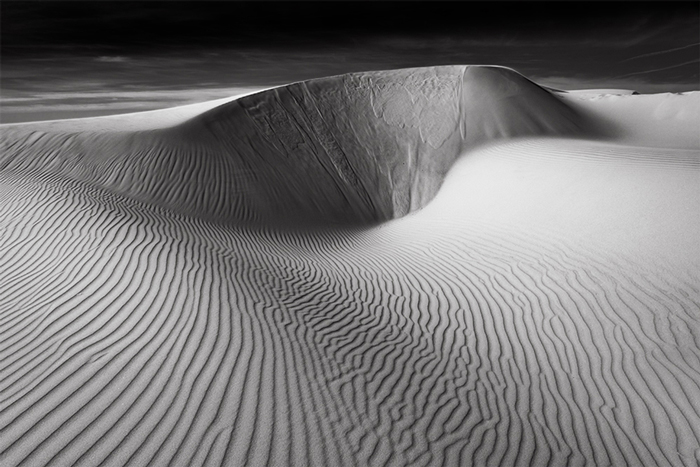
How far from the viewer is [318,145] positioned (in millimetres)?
17250

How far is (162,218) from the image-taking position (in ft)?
28.0

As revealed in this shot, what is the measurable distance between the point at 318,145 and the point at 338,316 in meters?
12.3

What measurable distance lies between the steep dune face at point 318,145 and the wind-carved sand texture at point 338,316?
17cm

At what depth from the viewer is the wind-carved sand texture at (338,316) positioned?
3.55 meters

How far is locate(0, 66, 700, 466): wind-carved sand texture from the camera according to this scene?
355 cm

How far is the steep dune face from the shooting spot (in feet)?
37.9

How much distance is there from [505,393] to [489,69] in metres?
20.8

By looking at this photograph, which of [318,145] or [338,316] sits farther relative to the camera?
[318,145]

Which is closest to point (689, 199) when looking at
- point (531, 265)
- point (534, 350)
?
point (531, 265)

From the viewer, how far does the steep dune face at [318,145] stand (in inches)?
455

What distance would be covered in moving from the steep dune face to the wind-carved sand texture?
17 cm

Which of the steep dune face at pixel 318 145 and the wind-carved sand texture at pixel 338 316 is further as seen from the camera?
the steep dune face at pixel 318 145

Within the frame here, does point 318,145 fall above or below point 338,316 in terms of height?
below

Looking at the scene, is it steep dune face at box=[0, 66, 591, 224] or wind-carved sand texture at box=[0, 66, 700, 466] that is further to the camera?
steep dune face at box=[0, 66, 591, 224]
